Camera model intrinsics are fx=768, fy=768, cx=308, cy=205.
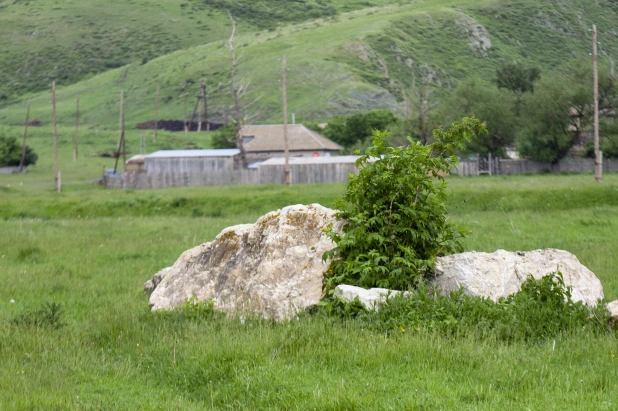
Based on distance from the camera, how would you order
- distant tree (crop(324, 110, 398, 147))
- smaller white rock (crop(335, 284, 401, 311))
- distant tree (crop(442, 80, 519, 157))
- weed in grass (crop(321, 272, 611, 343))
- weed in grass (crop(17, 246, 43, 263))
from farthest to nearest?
1. distant tree (crop(324, 110, 398, 147))
2. distant tree (crop(442, 80, 519, 157))
3. weed in grass (crop(17, 246, 43, 263))
4. smaller white rock (crop(335, 284, 401, 311))
5. weed in grass (crop(321, 272, 611, 343))

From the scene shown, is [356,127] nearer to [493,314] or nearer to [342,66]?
[342,66]

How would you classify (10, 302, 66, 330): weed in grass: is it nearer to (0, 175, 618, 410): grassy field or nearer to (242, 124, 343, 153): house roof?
(0, 175, 618, 410): grassy field

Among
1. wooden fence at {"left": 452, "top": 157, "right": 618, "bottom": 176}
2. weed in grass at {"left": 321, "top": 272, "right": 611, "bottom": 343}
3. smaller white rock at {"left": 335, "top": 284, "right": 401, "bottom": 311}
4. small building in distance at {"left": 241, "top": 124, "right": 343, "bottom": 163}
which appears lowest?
weed in grass at {"left": 321, "top": 272, "right": 611, "bottom": 343}

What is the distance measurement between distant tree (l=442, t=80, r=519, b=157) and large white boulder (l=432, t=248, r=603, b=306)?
202 feet

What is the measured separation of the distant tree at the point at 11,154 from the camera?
8875 centimetres

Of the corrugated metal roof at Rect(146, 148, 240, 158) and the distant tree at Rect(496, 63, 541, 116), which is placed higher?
the distant tree at Rect(496, 63, 541, 116)

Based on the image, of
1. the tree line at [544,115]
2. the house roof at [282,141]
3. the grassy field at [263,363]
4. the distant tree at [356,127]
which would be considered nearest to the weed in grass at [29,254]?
the grassy field at [263,363]

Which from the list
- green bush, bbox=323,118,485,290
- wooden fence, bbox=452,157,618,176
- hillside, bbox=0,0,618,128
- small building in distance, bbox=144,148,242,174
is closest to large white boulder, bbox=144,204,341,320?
green bush, bbox=323,118,485,290

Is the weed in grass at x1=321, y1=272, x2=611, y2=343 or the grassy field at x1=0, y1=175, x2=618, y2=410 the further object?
the weed in grass at x1=321, y1=272, x2=611, y2=343

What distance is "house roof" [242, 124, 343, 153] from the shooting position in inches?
3634

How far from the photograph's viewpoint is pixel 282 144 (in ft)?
308

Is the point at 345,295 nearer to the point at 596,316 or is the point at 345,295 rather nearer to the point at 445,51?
the point at 596,316

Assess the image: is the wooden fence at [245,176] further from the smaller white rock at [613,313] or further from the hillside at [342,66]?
the hillside at [342,66]

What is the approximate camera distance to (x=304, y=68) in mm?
158500
